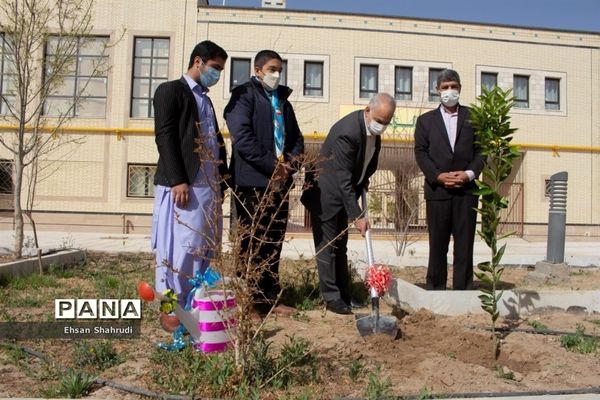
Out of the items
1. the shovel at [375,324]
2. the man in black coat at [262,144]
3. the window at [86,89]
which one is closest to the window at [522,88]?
the window at [86,89]

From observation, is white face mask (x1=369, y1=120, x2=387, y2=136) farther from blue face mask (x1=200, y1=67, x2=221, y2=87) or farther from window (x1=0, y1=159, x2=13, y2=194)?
window (x1=0, y1=159, x2=13, y2=194)

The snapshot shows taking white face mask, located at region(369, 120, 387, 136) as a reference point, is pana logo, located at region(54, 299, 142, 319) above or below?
below

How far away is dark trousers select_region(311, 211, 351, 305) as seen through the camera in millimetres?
4156

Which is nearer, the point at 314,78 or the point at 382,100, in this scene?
the point at 382,100

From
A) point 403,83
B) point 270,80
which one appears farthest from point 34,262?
point 403,83

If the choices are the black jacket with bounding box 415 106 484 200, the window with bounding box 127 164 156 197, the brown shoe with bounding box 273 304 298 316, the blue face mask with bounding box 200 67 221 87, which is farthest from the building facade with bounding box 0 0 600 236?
the blue face mask with bounding box 200 67 221 87

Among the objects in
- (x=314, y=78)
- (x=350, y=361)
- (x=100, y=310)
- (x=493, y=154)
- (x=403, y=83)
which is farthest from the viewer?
(x=403, y=83)

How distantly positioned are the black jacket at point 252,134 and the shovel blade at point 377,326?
1289mm

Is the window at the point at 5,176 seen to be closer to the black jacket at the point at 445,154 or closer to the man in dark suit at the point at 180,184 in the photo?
the man in dark suit at the point at 180,184

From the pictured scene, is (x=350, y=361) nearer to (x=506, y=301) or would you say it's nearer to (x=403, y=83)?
(x=506, y=301)

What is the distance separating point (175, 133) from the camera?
131 inches

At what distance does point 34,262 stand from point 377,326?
4276 mm

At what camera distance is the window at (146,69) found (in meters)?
16.1

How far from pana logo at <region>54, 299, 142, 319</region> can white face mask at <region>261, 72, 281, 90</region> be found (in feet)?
6.43
